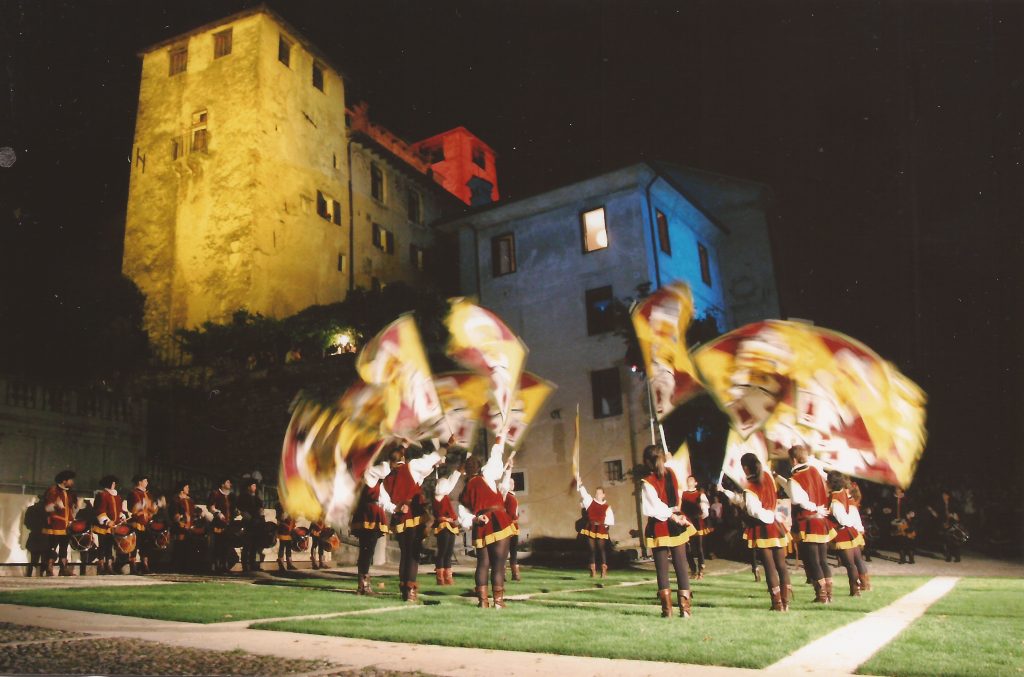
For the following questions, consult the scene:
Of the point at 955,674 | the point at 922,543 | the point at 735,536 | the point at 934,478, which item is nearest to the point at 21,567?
the point at 955,674

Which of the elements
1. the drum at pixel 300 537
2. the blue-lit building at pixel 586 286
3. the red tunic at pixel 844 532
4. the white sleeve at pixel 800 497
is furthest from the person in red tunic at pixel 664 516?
the blue-lit building at pixel 586 286

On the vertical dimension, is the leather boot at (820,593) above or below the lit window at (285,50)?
below

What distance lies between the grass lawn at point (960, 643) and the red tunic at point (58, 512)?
47.8 ft

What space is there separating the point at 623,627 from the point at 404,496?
4.89m

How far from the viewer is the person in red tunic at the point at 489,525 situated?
998 cm

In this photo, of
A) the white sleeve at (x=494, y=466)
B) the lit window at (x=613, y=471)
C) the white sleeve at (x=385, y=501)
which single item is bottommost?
the white sleeve at (x=385, y=501)

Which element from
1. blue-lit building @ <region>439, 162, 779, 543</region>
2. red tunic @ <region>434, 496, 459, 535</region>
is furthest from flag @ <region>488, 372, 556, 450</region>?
red tunic @ <region>434, 496, 459, 535</region>

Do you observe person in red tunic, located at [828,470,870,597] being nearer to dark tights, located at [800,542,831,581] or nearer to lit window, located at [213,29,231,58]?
dark tights, located at [800,542,831,581]

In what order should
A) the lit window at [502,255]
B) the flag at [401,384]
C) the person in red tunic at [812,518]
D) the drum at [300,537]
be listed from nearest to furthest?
the person in red tunic at [812,518] < the flag at [401,384] < the drum at [300,537] < the lit window at [502,255]

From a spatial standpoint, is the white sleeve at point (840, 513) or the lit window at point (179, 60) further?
the lit window at point (179, 60)

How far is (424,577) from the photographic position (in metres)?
16.7

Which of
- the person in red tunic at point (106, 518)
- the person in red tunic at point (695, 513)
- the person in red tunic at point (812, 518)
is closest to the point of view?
the person in red tunic at point (812, 518)

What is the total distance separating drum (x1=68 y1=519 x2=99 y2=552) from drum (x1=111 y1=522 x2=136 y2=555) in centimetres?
44

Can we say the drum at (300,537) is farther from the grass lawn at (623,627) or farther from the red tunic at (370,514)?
the grass lawn at (623,627)
